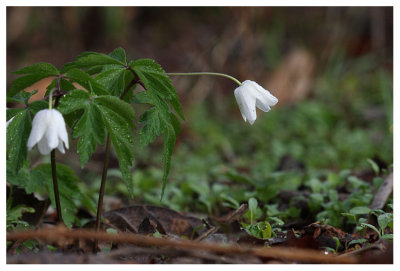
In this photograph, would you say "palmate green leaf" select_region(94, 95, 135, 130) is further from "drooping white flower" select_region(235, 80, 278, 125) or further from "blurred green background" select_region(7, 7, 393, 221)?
"blurred green background" select_region(7, 7, 393, 221)

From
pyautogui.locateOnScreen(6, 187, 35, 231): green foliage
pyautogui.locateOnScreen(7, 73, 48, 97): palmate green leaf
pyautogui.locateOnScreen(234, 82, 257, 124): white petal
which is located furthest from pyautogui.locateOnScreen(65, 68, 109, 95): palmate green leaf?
pyautogui.locateOnScreen(6, 187, 35, 231): green foliage

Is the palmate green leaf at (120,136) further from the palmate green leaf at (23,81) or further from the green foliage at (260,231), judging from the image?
the green foliage at (260,231)

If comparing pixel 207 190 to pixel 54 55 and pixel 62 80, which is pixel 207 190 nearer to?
pixel 62 80

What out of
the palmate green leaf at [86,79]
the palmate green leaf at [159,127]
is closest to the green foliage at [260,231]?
the palmate green leaf at [159,127]

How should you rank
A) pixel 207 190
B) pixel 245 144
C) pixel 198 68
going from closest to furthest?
pixel 207 190, pixel 245 144, pixel 198 68

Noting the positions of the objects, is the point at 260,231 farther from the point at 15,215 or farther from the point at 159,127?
the point at 15,215
